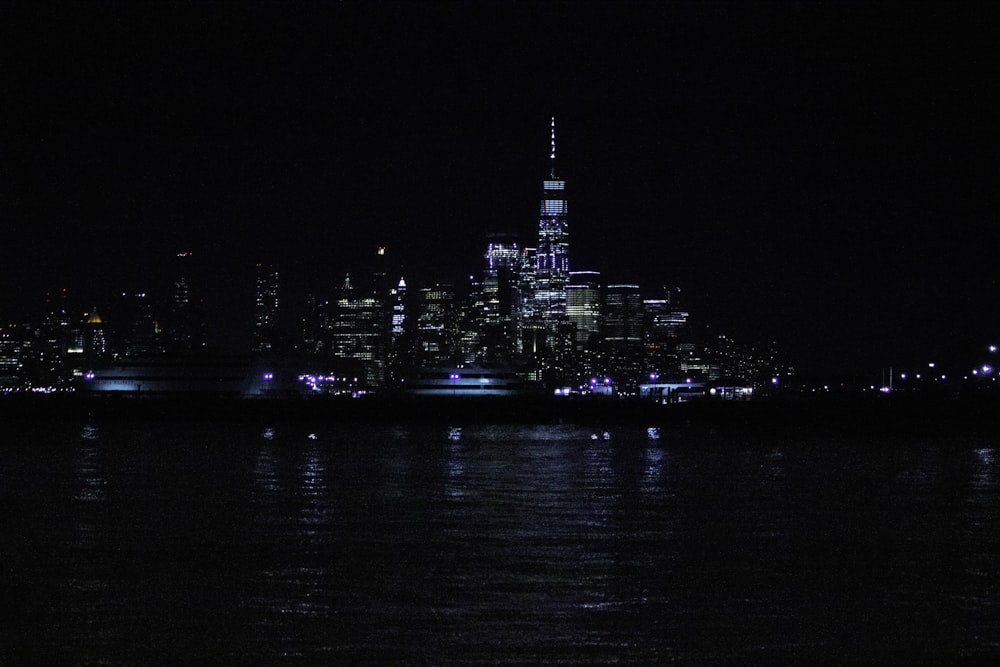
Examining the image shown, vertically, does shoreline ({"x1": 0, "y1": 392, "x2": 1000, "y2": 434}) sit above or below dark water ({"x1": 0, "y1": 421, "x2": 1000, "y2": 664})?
below

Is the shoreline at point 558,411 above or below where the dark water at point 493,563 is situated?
below

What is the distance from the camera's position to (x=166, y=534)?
24.9m

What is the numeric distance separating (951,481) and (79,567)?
27451 mm

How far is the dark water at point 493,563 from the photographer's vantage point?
48.3 ft

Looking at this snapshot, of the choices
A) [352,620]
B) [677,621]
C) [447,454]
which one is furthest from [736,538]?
[447,454]

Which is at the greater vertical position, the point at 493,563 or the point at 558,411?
the point at 493,563

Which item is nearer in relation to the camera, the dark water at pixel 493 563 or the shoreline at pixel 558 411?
the dark water at pixel 493 563

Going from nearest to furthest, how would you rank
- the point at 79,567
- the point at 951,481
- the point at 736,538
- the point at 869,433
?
the point at 79,567
the point at 736,538
the point at 951,481
the point at 869,433

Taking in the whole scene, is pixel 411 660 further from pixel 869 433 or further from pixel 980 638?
pixel 869 433

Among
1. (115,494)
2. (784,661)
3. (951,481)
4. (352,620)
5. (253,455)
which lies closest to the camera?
(784,661)

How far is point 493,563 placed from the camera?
67.9ft

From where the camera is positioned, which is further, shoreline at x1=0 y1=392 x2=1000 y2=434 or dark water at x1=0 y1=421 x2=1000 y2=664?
shoreline at x1=0 y1=392 x2=1000 y2=434

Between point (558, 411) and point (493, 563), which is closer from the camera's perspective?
point (493, 563)

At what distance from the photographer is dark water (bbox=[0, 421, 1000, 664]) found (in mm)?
14711
